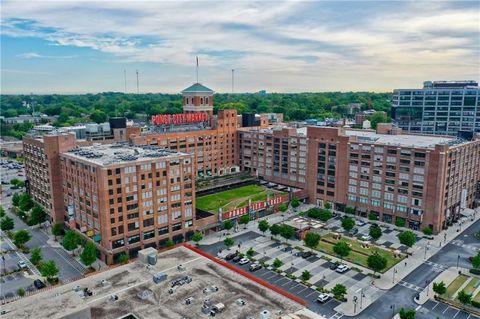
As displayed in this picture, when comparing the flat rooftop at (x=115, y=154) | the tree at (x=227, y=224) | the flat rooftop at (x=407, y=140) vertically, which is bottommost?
the tree at (x=227, y=224)

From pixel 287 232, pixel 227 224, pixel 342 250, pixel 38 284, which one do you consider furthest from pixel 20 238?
pixel 342 250

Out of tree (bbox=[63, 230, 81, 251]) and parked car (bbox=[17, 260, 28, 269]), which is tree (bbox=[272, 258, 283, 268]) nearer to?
tree (bbox=[63, 230, 81, 251])

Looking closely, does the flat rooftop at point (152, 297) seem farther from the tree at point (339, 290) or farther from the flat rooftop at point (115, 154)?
the flat rooftop at point (115, 154)

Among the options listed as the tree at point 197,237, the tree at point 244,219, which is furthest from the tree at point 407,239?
the tree at point 197,237

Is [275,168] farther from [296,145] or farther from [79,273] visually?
[79,273]

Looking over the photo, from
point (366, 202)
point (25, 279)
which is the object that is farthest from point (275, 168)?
point (25, 279)

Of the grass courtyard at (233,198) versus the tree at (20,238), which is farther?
the grass courtyard at (233,198)

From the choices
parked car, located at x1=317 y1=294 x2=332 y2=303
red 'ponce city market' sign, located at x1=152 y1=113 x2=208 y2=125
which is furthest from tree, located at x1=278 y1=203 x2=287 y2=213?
red 'ponce city market' sign, located at x1=152 y1=113 x2=208 y2=125

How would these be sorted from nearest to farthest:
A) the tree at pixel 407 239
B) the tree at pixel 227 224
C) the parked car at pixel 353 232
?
1. the tree at pixel 407 239
2. the tree at pixel 227 224
3. the parked car at pixel 353 232
